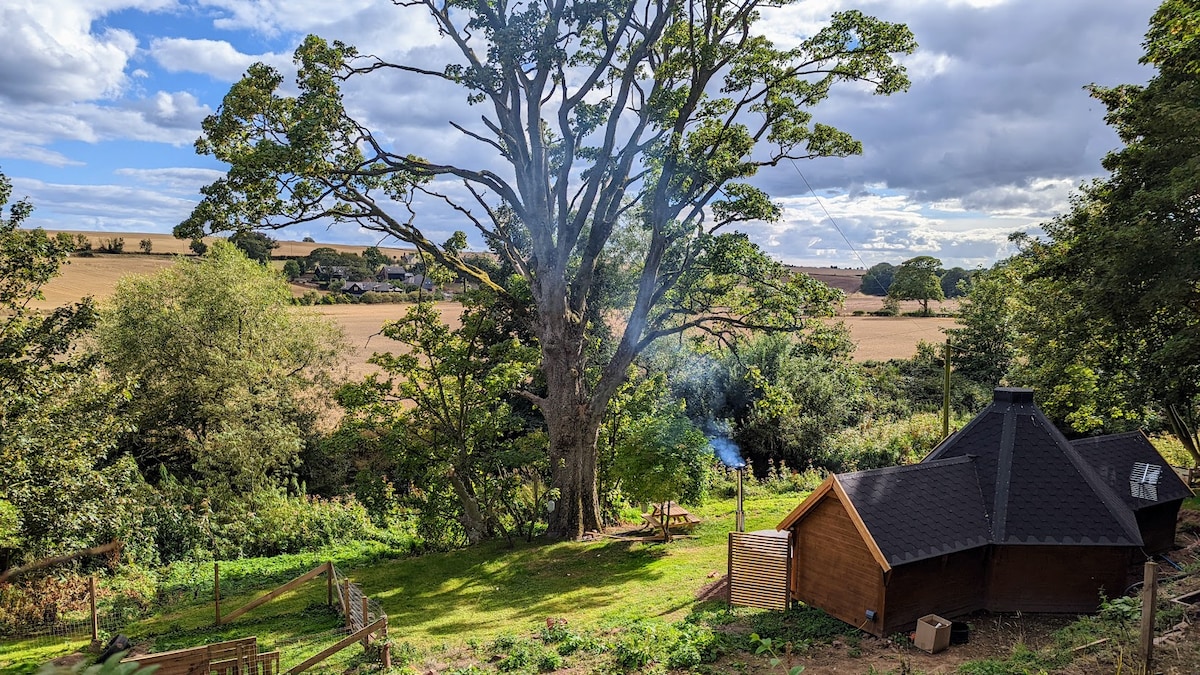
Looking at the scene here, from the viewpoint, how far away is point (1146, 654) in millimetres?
Answer: 8711

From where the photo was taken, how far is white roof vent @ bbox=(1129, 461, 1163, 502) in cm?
1512

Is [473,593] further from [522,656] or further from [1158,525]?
[1158,525]

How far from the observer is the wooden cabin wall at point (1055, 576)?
12898mm

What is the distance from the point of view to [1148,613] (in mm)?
8641

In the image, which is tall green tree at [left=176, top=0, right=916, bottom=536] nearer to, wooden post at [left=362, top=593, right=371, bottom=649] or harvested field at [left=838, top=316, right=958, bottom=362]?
wooden post at [left=362, top=593, right=371, bottom=649]

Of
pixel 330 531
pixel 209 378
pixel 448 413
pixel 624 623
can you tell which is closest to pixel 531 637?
pixel 624 623

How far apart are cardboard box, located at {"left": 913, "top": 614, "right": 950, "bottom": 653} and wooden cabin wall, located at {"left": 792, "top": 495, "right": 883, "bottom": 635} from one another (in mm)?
674

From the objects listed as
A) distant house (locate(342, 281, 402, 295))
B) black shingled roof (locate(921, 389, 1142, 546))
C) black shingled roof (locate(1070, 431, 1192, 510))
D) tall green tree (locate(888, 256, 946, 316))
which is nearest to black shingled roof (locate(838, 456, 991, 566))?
black shingled roof (locate(921, 389, 1142, 546))

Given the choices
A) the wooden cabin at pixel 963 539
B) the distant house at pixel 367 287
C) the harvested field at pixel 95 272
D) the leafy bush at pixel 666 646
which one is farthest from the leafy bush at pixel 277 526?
the distant house at pixel 367 287

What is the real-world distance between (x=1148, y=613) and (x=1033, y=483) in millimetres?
5412

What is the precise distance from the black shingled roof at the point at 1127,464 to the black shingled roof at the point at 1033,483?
709 millimetres

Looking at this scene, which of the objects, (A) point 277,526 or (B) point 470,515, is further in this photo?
(A) point 277,526

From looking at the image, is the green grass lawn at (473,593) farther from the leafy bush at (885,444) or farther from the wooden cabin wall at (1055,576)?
the leafy bush at (885,444)

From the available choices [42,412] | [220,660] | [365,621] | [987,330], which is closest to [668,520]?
[365,621]
